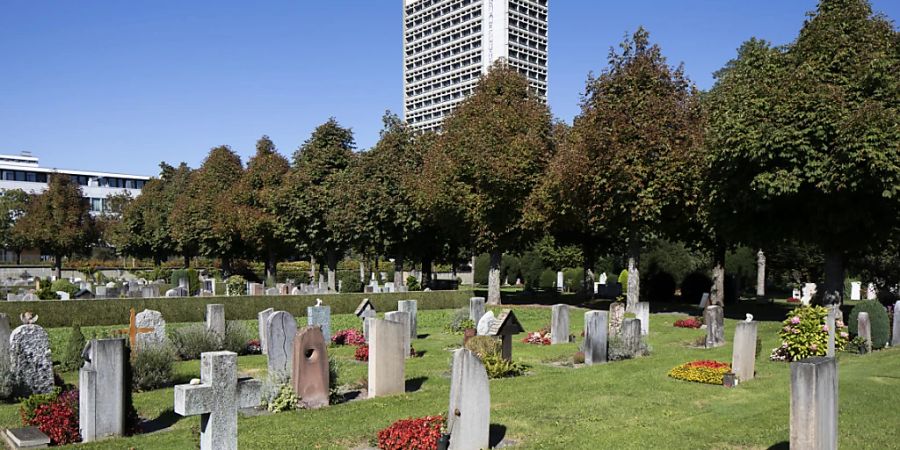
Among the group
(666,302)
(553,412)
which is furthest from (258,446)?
(666,302)

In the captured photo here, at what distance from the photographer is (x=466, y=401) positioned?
10.4 meters

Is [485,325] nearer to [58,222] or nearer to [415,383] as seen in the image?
[415,383]

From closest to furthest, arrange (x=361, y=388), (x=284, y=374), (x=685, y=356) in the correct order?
(x=284, y=374) → (x=361, y=388) → (x=685, y=356)

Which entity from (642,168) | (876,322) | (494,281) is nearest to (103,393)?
(876,322)

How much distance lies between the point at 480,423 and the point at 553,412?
3237 millimetres

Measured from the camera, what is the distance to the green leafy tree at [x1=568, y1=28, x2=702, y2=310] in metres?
31.5

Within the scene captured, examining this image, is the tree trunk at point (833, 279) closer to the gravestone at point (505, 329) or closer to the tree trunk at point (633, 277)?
the tree trunk at point (633, 277)

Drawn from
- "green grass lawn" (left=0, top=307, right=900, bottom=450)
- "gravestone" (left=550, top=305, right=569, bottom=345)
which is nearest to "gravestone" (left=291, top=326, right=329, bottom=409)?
"green grass lawn" (left=0, top=307, right=900, bottom=450)

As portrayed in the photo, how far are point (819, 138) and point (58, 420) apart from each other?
2312 centimetres

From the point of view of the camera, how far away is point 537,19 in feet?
446

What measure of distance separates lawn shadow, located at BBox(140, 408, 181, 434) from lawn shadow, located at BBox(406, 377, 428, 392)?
15.6 feet

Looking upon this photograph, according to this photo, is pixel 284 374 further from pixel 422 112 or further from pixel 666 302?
pixel 422 112

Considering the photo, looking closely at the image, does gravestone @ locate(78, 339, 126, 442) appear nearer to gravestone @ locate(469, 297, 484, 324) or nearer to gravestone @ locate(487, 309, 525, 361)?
gravestone @ locate(487, 309, 525, 361)

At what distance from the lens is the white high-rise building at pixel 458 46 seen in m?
130
